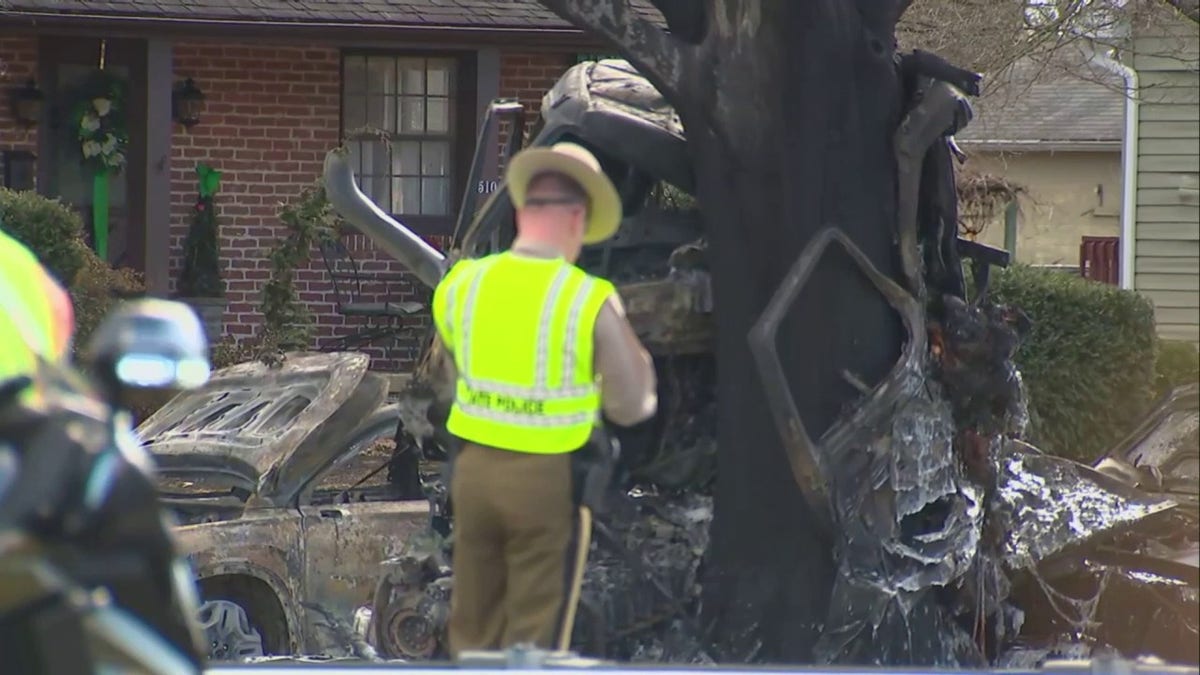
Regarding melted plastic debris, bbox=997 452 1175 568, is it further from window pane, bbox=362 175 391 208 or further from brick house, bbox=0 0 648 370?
window pane, bbox=362 175 391 208

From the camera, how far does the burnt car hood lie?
6871 mm

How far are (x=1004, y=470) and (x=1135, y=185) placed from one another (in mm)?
10321

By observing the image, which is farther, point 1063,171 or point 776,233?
point 1063,171

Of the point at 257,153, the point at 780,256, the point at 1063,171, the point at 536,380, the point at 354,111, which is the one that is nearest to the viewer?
the point at 536,380

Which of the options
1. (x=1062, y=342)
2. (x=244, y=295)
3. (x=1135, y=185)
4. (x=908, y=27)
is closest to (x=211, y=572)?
(x=1062, y=342)

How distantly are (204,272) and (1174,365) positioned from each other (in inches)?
284

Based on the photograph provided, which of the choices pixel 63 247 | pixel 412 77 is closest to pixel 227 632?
pixel 63 247

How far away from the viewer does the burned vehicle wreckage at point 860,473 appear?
5.94 meters

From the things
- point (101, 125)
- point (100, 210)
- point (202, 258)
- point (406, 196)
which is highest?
point (101, 125)

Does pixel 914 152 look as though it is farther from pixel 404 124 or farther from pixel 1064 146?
pixel 1064 146

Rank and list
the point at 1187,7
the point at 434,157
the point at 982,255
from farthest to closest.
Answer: the point at 434,157, the point at 1187,7, the point at 982,255

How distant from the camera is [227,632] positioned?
6.66m

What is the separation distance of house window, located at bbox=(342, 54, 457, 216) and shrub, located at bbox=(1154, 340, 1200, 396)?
20.0 feet

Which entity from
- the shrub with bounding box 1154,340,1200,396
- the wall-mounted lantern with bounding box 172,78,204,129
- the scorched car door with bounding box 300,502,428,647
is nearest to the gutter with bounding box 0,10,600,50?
the wall-mounted lantern with bounding box 172,78,204,129
